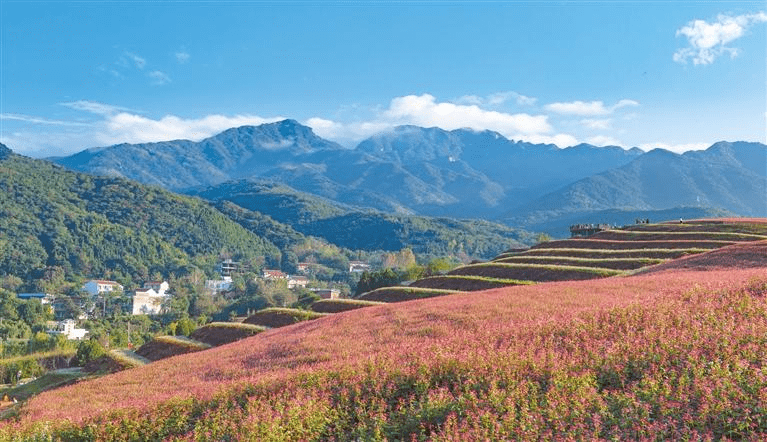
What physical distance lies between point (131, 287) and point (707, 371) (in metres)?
186

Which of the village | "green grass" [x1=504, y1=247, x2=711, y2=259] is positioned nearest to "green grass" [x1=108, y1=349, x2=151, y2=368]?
"green grass" [x1=504, y1=247, x2=711, y2=259]

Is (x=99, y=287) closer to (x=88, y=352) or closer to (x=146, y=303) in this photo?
(x=146, y=303)

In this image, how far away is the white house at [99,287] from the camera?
529 ft

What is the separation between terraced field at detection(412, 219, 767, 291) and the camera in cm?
4031

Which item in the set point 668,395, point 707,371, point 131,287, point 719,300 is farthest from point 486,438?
point 131,287

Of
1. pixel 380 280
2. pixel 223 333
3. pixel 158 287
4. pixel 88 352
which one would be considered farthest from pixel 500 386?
pixel 158 287

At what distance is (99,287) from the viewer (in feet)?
532

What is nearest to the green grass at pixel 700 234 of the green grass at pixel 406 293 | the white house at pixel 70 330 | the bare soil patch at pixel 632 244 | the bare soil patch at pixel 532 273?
the bare soil patch at pixel 632 244

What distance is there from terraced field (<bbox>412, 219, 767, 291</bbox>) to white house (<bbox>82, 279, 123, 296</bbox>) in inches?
5437

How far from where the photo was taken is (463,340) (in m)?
14.5

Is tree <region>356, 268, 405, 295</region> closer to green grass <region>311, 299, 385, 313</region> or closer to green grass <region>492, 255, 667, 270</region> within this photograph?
green grass <region>492, 255, 667, 270</region>

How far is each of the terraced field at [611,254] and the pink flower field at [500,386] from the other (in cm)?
2254

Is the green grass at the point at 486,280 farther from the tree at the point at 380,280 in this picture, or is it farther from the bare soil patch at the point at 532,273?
the tree at the point at 380,280

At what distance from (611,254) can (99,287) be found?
150144 mm
